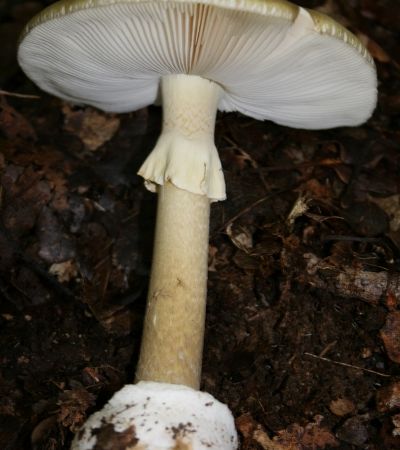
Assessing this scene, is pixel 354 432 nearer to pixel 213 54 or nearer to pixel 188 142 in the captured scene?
pixel 188 142

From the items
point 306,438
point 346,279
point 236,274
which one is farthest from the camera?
point 236,274

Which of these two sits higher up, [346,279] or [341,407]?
[346,279]

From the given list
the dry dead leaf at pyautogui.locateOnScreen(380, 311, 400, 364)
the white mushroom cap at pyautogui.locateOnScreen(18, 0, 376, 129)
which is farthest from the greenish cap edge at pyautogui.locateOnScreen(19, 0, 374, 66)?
the dry dead leaf at pyautogui.locateOnScreen(380, 311, 400, 364)

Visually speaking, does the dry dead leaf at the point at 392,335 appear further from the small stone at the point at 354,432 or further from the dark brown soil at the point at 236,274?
the small stone at the point at 354,432

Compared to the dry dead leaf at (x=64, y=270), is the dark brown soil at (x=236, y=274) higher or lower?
higher

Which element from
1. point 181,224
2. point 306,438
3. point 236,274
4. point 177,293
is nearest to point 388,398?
point 306,438

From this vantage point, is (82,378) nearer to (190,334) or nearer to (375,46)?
(190,334)

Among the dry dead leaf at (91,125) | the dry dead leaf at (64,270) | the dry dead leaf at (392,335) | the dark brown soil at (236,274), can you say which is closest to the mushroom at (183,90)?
the dark brown soil at (236,274)

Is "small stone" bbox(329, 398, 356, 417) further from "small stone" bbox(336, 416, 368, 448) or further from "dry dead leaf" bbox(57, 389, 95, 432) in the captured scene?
"dry dead leaf" bbox(57, 389, 95, 432)
